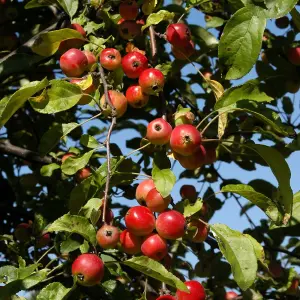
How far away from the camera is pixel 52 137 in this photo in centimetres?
154

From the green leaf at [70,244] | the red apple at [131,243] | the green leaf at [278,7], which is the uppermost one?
the green leaf at [278,7]

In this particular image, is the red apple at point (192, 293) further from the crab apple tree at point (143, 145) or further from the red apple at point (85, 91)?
the red apple at point (85, 91)

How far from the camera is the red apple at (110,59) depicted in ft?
5.22

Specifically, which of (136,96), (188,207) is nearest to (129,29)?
(136,96)

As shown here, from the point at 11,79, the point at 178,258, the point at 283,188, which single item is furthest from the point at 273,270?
the point at 11,79

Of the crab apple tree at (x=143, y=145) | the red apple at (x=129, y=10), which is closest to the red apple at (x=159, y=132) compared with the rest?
the crab apple tree at (x=143, y=145)

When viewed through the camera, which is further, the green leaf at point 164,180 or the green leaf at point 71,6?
the green leaf at point 71,6

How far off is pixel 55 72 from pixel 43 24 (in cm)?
20

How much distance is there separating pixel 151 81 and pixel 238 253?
488mm

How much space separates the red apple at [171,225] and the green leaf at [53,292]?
0.26m

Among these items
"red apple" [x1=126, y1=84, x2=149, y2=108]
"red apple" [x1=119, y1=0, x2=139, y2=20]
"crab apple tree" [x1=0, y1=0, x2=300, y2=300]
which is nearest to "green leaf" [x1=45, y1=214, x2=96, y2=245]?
"crab apple tree" [x1=0, y1=0, x2=300, y2=300]

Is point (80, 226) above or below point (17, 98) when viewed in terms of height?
below

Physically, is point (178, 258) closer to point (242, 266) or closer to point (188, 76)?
point (188, 76)

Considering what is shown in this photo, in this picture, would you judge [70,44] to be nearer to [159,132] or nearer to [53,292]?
[159,132]
